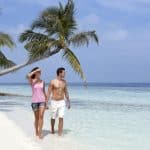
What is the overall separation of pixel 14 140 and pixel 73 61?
1468cm

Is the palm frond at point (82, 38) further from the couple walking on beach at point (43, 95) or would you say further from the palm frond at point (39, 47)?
the couple walking on beach at point (43, 95)

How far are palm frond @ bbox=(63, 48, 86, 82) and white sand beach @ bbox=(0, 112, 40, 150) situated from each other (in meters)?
12.6

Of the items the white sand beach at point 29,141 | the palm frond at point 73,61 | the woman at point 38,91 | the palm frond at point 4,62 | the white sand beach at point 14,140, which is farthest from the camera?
the palm frond at point 4,62

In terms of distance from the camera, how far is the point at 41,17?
80.8ft

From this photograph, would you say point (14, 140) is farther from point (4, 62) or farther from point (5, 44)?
point (4, 62)

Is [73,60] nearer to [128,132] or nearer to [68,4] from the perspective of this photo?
[68,4]

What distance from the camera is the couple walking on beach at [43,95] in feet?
30.4

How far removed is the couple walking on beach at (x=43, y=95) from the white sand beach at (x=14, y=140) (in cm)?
48

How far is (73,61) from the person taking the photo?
22.9 meters

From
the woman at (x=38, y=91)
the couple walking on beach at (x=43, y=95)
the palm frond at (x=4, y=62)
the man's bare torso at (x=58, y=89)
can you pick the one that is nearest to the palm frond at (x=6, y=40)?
the palm frond at (x=4, y=62)

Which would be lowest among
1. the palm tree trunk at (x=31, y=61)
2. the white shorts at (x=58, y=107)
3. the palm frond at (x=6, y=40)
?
the white shorts at (x=58, y=107)

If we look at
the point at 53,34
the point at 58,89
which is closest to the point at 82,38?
the point at 53,34

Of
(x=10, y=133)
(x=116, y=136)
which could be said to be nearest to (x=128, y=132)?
(x=116, y=136)

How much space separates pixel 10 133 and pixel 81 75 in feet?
43.6
